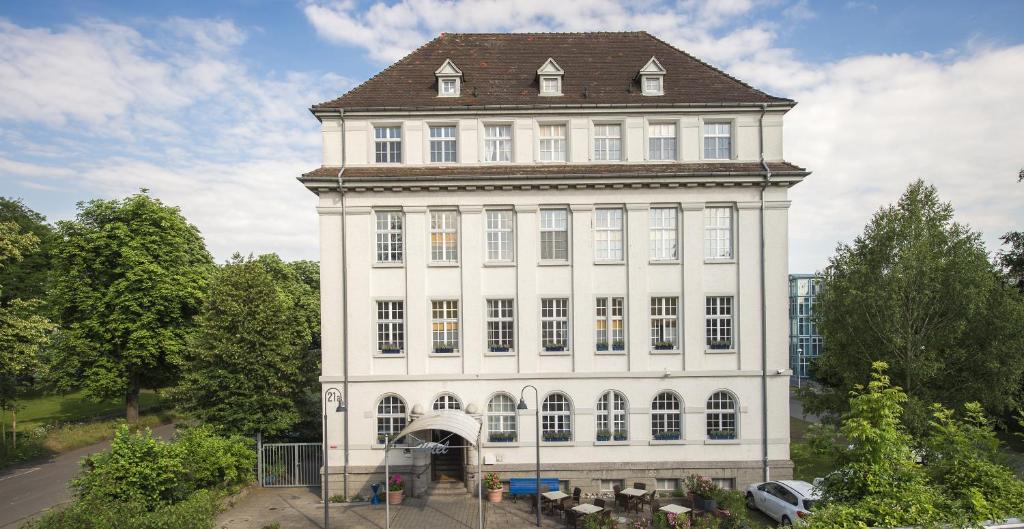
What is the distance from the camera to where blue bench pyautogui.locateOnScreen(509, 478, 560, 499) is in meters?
20.1

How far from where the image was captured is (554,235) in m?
21.1

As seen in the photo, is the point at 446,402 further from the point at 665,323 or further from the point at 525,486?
the point at 665,323

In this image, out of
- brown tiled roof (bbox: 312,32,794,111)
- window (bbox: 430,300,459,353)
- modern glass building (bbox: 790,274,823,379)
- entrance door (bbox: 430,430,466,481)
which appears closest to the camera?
window (bbox: 430,300,459,353)

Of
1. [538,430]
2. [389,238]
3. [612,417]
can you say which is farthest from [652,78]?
[538,430]

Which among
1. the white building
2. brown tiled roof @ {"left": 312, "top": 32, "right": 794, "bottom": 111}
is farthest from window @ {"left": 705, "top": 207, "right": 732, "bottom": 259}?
brown tiled roof @ {"left": 312, "top": 32, "right": 794, "bottom": 111}

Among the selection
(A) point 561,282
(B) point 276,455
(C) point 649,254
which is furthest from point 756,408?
(B) point 276,455

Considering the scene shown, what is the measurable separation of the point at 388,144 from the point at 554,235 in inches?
298

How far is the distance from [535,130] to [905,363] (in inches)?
653

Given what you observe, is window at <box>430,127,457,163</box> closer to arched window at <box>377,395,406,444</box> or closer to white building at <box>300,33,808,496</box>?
white building at <box>300,33,808,496</box>

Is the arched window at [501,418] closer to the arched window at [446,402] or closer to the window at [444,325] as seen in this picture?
the arched window at [446,402]

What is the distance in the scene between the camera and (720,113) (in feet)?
69.9

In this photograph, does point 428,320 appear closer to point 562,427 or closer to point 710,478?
point 562,427

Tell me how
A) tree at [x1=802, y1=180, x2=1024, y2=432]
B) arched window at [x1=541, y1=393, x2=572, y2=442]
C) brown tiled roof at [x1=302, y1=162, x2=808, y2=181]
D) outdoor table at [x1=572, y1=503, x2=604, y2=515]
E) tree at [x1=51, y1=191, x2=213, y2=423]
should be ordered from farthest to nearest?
tree at [x1=51, y1=191, x2=213, y2=423] < arched window at [x1=541, y1=393, x2=572, y2=442] < brown tiled roof at [x1=302, y1=162, x2=808, y2=181] < tree at [x1=802, y1=180, x2=1024, y2=432] < outdoor table at [x1=572, y1=503, x2=604, y2=515]

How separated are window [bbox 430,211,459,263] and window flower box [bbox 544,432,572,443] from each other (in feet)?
25.6
